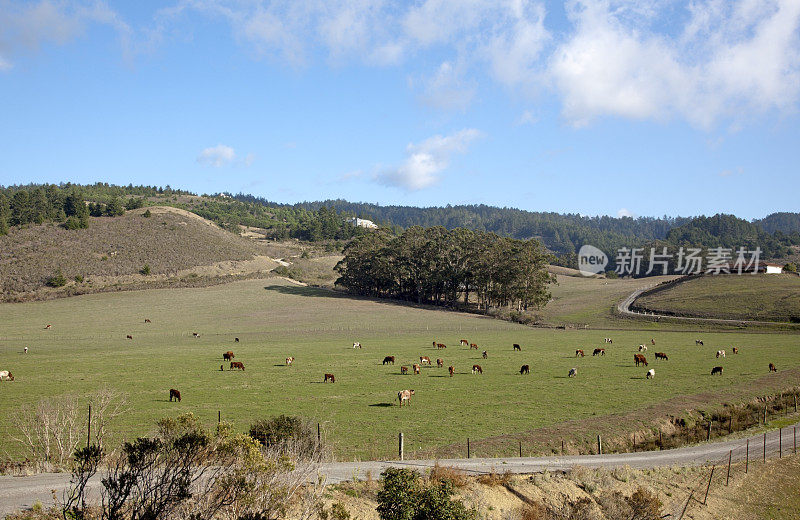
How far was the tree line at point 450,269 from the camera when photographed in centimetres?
10788

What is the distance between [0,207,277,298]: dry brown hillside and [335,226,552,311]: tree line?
39207 millimetres

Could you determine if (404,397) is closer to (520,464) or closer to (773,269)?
(520,464)

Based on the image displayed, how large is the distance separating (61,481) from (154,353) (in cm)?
4221

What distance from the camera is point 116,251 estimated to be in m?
130

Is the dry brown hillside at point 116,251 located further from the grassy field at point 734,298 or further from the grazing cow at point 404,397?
the grassy field at point 734,298

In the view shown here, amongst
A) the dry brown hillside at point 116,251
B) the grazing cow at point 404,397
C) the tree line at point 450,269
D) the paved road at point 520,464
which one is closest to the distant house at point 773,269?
the tree line at point 450,269

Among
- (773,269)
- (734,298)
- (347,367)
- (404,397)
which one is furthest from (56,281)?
(773,269)

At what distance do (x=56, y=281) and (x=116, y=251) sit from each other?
81.9 feet

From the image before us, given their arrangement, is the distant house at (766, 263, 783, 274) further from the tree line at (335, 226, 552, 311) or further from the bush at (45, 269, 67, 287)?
the bush at (45, 269, 67, 287)

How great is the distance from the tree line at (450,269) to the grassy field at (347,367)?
1434 centimetres

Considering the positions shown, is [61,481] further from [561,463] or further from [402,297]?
[402,297]

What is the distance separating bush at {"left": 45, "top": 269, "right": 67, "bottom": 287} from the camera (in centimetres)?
10569

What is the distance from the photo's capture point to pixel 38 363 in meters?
47.6

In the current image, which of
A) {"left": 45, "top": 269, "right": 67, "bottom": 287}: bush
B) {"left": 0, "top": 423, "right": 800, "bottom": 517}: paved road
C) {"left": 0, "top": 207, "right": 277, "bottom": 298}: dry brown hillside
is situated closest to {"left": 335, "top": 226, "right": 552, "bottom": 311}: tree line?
{"left": 0, "top": 207, "right": 277, "bottom": 298}: dry brown hillside
